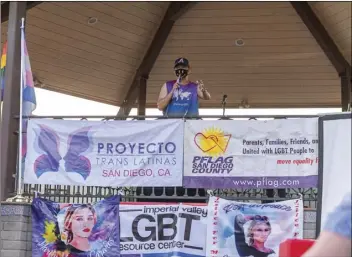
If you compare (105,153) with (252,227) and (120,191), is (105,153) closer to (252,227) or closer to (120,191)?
(120,191)

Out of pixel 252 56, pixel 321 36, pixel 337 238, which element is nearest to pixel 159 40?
pixel 252 56

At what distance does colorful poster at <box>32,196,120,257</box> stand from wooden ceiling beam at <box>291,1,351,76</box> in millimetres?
6486

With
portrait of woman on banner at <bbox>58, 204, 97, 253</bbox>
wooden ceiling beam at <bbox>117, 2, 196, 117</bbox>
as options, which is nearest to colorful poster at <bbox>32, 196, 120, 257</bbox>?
portrait of woman on banner at <bbox>58, 204, 97, 253</bbox>

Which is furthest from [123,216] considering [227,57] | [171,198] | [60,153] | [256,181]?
[227,57]

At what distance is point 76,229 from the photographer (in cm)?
677

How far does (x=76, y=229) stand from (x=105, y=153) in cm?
92

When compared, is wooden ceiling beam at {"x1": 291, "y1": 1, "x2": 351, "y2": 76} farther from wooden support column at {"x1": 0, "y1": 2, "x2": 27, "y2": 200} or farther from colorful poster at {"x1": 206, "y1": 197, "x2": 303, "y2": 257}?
colorful poster at {"x1": 206, "y1": 197, "x2": 303, "y2": 257}

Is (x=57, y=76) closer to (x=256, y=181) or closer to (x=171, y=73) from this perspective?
(x=171, y=73)

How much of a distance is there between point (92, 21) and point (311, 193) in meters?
6.85

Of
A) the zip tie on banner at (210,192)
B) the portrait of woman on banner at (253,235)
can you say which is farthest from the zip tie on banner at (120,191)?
the portrait of woman on banner at (253,235)

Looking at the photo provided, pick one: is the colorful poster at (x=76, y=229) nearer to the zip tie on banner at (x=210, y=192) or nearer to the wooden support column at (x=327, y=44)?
the zip tie on banner at (x=210, y=192)

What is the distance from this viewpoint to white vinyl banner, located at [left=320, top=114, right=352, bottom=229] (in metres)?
2.37

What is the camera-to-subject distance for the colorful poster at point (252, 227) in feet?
21.1

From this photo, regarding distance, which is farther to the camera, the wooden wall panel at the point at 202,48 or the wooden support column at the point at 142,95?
the wooden support column at the point at 142,95
